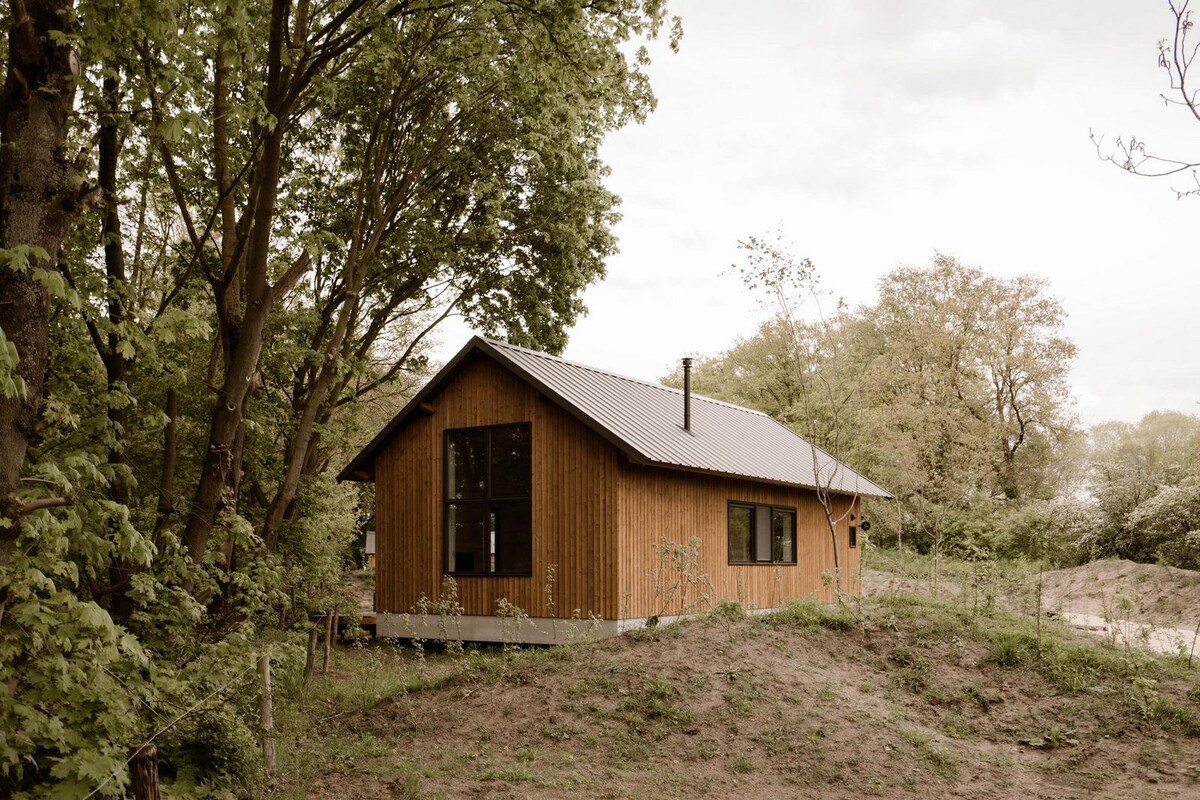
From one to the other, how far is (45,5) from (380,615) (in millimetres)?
11376

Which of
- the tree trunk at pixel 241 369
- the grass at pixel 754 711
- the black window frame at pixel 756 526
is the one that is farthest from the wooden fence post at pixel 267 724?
the black window frame at pixel 756 526

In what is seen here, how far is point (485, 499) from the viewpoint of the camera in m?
13.7

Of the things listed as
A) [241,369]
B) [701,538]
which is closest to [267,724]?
[241,369]

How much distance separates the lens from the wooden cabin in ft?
41.1

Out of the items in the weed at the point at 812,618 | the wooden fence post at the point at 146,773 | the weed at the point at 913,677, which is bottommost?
the weed at the point at 913,677

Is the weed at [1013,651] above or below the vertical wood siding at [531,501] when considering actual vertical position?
below

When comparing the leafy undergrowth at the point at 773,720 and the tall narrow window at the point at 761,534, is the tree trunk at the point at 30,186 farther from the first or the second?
the tall narrow window at the point at 761,534

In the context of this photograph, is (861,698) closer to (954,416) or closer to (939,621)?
(939,621)

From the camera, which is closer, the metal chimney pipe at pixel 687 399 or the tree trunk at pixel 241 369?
the tree trunk at pixel 241 369

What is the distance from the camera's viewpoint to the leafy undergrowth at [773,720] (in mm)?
6676

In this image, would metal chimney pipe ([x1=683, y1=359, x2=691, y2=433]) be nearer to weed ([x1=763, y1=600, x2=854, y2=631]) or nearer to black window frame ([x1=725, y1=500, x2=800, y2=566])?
black window frame ([x1=725, y1=500, x2=800, y2=566])

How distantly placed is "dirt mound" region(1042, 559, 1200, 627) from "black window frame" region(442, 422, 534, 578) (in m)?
9.48

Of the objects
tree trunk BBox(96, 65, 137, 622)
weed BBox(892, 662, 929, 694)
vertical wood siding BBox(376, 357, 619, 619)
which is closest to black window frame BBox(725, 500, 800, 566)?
vertical wood siding BBox(376, 357, 619, 619)

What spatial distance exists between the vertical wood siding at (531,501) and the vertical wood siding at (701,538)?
412mm
